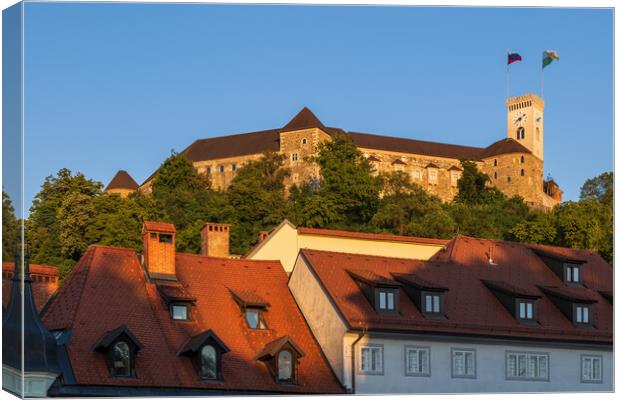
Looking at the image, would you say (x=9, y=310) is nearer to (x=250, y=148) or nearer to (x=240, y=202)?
(x=240, y=202)

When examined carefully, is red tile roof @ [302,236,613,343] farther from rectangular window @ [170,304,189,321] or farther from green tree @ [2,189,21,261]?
green tree @ [2,189,21,261]

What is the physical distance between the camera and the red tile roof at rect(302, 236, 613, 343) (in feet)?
120

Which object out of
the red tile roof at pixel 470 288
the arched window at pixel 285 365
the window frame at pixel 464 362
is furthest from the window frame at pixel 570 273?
the arched window at pixel 285 365

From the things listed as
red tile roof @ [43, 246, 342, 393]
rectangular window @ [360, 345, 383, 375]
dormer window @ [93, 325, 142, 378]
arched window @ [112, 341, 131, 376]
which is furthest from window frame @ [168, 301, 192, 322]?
rectangular window @ [360, 345, 383, 375]

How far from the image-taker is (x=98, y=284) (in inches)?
1394

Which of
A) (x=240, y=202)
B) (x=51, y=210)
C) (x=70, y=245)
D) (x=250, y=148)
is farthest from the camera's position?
(x=250, y=148)

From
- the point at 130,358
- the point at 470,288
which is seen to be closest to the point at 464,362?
the point at 470,288

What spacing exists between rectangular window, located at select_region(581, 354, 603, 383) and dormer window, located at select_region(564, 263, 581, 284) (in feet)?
13.0

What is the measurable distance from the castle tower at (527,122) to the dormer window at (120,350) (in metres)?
116

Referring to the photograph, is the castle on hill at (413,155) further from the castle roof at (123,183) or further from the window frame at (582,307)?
the window frame at (582,307)

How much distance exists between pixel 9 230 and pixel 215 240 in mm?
15581

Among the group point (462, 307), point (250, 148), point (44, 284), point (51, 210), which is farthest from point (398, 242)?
point (250, 148)

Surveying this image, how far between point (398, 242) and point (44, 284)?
10899 mm

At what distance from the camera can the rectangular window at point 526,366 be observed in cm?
3662
